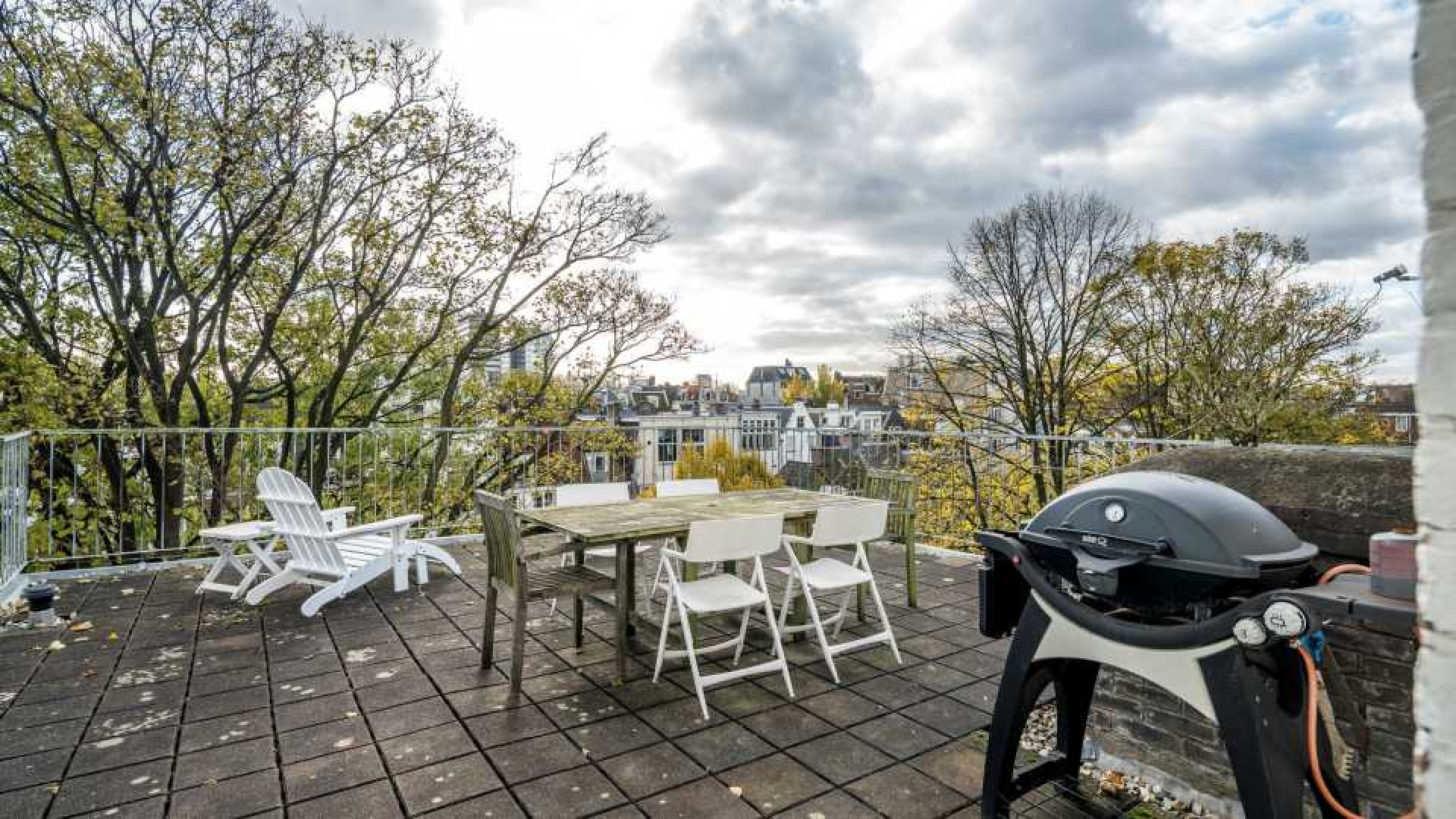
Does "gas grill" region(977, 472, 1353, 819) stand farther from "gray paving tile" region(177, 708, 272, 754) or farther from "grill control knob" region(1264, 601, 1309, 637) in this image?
"gray paving tile" region(177, 708, 272, 754)

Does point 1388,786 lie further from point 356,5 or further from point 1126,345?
point 1126,345

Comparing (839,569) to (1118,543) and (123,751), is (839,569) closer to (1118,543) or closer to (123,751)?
(1118,543)

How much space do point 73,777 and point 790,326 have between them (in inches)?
1113

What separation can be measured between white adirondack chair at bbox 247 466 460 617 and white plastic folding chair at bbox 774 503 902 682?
2.88m

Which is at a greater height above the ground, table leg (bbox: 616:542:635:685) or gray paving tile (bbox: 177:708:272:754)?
table leg (bbox: 616:542:635:685)


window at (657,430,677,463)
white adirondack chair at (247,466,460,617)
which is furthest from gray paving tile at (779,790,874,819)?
window at (657,430,677,463)

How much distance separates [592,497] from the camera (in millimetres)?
5086

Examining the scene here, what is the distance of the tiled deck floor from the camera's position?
104 inches

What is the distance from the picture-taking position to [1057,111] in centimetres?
1051

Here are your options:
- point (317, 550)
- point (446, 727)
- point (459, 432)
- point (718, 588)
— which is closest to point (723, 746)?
point (718, 588)

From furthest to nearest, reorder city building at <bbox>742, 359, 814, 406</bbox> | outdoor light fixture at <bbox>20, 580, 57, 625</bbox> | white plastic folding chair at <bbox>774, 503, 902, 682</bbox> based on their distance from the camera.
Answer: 1. city building at <bbox>742, 359, 814, 406</bbox>
2. outdoor light fixture at <bbox>20, 580, 57, 625</bbox>
3. white plastic folding chair at <bbox>774, 503, 902, 682</bbox>

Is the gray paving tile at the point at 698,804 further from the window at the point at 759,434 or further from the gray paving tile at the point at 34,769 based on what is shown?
the window at the point at 759,434

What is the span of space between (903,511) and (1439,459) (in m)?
4.35

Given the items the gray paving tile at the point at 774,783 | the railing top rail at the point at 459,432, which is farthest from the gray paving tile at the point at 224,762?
the railing top rail at the point at 459,432
